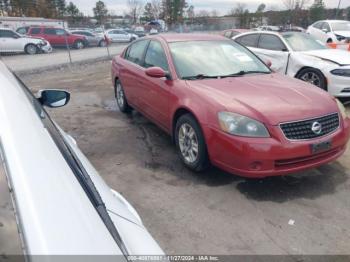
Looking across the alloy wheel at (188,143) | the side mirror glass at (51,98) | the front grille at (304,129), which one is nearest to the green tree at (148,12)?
the alloy wheel at (188,143)

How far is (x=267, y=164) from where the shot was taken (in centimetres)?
338

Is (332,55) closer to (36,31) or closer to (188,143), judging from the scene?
(188,143)

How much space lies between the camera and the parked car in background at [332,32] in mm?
15878

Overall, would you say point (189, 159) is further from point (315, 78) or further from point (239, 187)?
point (315, 78)

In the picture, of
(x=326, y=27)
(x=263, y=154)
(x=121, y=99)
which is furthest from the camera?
(x=326, y=27)

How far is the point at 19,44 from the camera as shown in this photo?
72.1 feet

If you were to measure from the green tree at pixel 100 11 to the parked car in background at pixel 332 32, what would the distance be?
62.4 m

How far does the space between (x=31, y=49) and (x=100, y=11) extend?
185 feet

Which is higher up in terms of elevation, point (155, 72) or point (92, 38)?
point (155, 72)

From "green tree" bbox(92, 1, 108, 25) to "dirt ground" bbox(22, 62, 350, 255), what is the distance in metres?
73.7

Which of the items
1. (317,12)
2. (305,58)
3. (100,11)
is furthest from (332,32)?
(100,11)

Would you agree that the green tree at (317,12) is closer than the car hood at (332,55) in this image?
No

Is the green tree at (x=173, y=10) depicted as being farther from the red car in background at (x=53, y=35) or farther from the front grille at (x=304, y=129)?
the front grille at (x=304, y=129)

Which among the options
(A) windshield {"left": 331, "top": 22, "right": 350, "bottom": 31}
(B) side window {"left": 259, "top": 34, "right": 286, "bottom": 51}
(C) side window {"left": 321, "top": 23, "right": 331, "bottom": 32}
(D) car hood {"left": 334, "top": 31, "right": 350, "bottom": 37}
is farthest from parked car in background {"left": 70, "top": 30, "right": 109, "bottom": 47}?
(B) side window {"left": 259, "top": 34, "right": 286, "bottom": 51}
